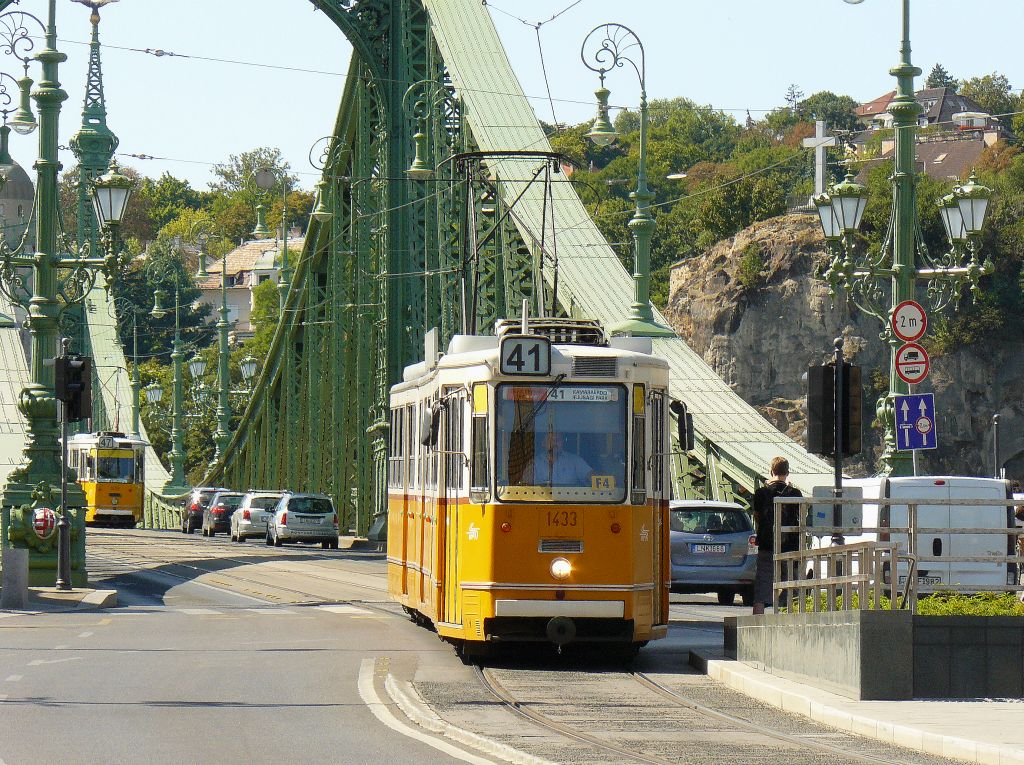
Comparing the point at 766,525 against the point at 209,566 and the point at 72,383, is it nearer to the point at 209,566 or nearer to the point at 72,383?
the point at 72,383

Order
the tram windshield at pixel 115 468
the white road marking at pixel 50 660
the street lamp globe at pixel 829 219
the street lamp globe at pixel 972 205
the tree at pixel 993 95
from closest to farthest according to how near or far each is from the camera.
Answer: the white road marking at pixel 50 660, the street lamp globe at pixel 972 205, the street lamp globe at pixel 829 219, the tram windshield at pixel 115 468, the tree at pixel 993 95

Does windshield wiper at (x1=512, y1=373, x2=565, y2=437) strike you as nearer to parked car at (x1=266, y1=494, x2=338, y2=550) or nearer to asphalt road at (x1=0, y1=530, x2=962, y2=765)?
asphalt road at (x1=0, y1=530, x2=962, y2=765)

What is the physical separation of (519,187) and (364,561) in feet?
26.6

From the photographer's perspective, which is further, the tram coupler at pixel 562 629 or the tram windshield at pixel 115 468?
the tram windshield at pixel 115 468

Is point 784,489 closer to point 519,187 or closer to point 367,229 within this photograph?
point 519,187

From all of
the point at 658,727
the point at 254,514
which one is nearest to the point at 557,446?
the point at 658,727

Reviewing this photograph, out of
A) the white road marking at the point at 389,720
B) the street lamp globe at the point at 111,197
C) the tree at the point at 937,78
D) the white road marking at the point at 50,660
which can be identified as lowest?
the white road marking at the point at 389,720

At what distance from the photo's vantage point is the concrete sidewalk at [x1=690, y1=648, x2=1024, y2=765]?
1072 cm

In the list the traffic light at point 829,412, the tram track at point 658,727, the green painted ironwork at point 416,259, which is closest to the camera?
the tram track at point 658,727

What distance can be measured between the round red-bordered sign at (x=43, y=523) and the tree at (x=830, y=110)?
142 metres

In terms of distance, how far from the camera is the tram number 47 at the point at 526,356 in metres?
16.4

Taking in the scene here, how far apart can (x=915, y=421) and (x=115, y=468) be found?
48913mm

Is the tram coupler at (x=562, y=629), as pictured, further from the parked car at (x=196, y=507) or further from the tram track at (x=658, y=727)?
the parked car at (x=196, y=507)

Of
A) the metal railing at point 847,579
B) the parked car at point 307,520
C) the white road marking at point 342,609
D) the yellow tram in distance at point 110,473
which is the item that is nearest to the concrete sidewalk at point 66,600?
the white road marking at point 342,609
